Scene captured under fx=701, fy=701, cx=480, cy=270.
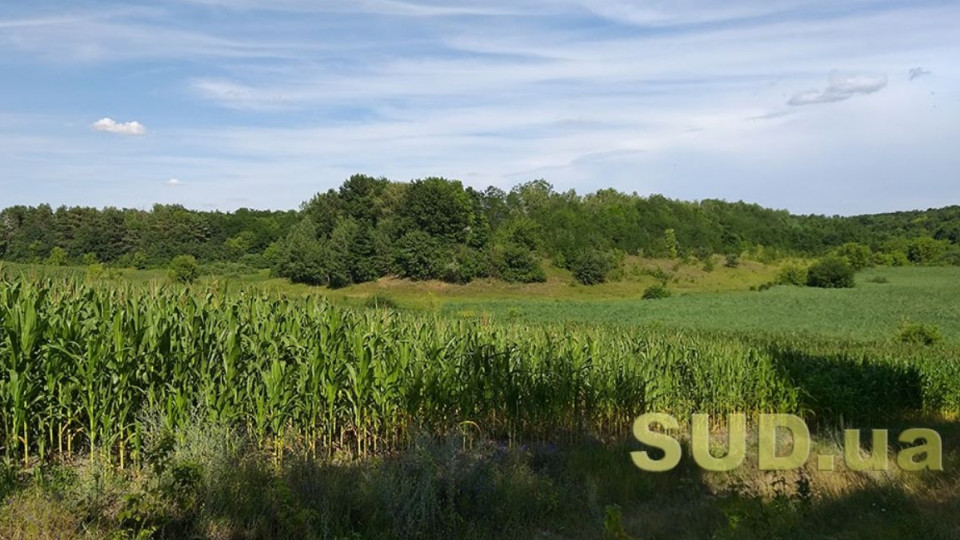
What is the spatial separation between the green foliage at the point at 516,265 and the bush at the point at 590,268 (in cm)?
491

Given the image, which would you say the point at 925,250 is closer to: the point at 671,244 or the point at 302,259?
the point at 671,244

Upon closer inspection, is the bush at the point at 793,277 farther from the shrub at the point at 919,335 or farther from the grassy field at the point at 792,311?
the shrub at the point at 919,335

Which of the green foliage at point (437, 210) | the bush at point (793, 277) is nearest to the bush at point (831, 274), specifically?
the bush at point (793, 277)

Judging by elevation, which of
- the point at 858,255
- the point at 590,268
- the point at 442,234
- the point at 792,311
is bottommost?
the point at 792,311

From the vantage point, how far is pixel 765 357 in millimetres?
15477

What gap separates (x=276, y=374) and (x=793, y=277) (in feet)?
271

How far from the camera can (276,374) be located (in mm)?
7902

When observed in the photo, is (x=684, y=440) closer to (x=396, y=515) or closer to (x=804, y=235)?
(x=396, y=515)

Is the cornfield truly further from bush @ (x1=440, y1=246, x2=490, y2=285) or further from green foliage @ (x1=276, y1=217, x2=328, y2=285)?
bush @ (x1=440, y1=246, x2=490, y2=285)

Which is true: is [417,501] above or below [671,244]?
below

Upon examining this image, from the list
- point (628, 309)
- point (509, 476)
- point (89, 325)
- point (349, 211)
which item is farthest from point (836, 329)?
point (349, 211)

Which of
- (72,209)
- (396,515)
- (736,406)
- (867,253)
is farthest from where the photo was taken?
(867,253)

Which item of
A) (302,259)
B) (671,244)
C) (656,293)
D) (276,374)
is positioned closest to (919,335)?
(276,374)

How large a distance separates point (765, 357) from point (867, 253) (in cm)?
9428
